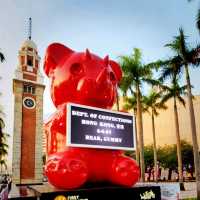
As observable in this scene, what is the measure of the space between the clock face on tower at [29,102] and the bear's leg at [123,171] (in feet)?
97.6

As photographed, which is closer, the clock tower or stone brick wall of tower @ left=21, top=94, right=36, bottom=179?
the clock tower

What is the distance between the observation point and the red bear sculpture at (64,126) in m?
5.75

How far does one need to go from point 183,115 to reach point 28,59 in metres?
28.4

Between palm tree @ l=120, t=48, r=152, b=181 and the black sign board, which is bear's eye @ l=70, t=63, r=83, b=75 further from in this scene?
palm tree @ l=120, t=48, r=152, b=181

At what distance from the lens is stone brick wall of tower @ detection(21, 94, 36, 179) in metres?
32.7

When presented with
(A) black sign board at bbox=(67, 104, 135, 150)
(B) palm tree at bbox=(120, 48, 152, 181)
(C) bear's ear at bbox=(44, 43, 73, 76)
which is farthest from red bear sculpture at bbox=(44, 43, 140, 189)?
(B) palm tree at bbox=(120, 48, 152, 181)

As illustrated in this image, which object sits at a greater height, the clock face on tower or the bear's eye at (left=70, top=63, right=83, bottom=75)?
the clock face on tower

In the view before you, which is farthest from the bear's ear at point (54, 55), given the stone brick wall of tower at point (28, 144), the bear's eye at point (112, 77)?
the stone brick wall of tower at point (28, 144)

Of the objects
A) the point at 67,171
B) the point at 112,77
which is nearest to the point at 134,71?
the point at 112,77

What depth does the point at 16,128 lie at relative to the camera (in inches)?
1309

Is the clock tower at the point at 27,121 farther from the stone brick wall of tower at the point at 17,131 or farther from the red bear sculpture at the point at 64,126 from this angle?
the red bear sculpture at the point at 64,126

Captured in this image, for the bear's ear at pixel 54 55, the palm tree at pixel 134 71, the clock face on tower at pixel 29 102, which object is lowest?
the bear's ear at pixel 54 55

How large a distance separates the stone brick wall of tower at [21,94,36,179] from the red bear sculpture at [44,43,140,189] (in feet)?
90.7

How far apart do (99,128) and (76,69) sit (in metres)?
1.50
